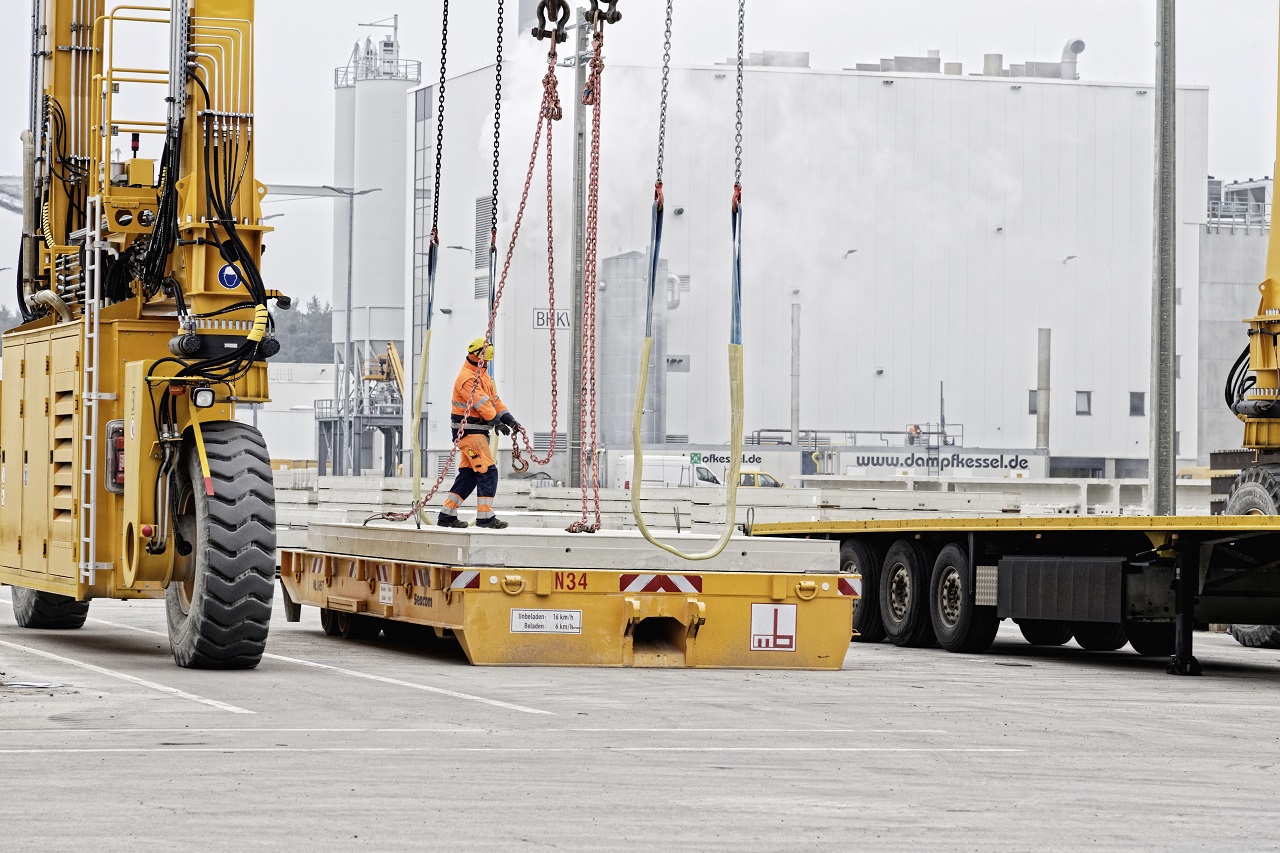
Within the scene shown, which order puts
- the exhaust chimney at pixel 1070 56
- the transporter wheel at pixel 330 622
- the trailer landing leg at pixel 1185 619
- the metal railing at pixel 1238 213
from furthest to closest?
the metal railing at pixel 1238 213 < the exhaust chimney at pixel 1070 56 < the transporter wheel at pixel 330 622 < the trailer landing leg at pixel 1185 619

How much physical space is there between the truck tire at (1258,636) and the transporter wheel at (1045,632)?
1.60 meters

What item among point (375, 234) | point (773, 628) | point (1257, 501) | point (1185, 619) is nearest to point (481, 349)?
point (773, 628)

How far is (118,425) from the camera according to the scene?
45.3ft

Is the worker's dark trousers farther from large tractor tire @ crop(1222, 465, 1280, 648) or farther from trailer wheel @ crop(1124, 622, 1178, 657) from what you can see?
large tractor tire @ crop(1222, 465, 1280, 648)

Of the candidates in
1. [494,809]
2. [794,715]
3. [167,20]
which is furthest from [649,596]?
[494,809]

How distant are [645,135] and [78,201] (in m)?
45.6

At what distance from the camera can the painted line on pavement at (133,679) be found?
10781 millimetres

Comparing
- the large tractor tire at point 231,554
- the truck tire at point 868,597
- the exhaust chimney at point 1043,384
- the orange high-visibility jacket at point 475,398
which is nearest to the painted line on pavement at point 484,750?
the large tractor tire at point 231,554

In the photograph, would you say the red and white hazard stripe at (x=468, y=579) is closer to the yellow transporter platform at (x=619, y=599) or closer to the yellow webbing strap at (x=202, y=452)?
the yellow transporter platform at (x=619, y=599)

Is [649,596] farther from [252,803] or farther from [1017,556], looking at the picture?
[252,803]

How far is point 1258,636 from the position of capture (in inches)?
723

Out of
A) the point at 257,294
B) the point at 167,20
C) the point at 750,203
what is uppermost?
the point at 750,203

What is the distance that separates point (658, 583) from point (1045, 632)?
6511mm

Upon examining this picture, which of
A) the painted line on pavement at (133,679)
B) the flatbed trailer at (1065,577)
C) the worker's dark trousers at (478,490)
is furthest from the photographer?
the worker's dark trousers at (478,490)
